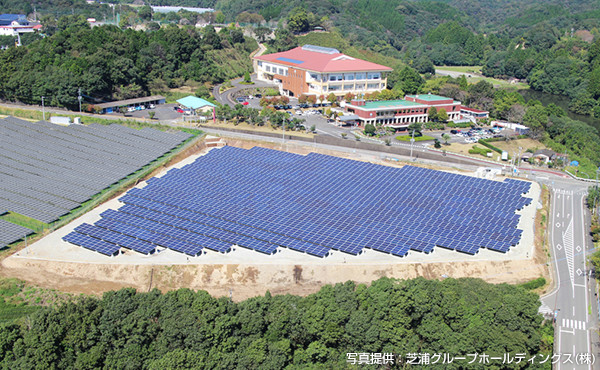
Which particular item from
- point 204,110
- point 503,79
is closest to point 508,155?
point 204,110

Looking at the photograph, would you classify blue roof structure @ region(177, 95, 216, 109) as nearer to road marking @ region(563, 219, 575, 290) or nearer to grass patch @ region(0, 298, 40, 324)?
grass patch @ region(0, 298, 40, 324)

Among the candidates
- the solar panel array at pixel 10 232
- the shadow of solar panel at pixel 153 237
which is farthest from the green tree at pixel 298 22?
the solar panel array at pixel 10 232

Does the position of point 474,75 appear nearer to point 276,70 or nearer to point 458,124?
point 276,70

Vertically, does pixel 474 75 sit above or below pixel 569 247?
above

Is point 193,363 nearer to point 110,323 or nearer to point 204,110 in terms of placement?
point 110,323

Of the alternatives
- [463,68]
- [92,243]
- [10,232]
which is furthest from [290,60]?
[463,68]

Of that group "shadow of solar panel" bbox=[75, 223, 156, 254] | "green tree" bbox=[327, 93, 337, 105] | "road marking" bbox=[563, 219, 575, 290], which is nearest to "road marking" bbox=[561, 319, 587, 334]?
"road marking" bbox=[563, 219, 575, 290]

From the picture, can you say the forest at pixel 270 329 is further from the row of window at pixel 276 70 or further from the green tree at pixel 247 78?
the green tree at pixel 247 78
